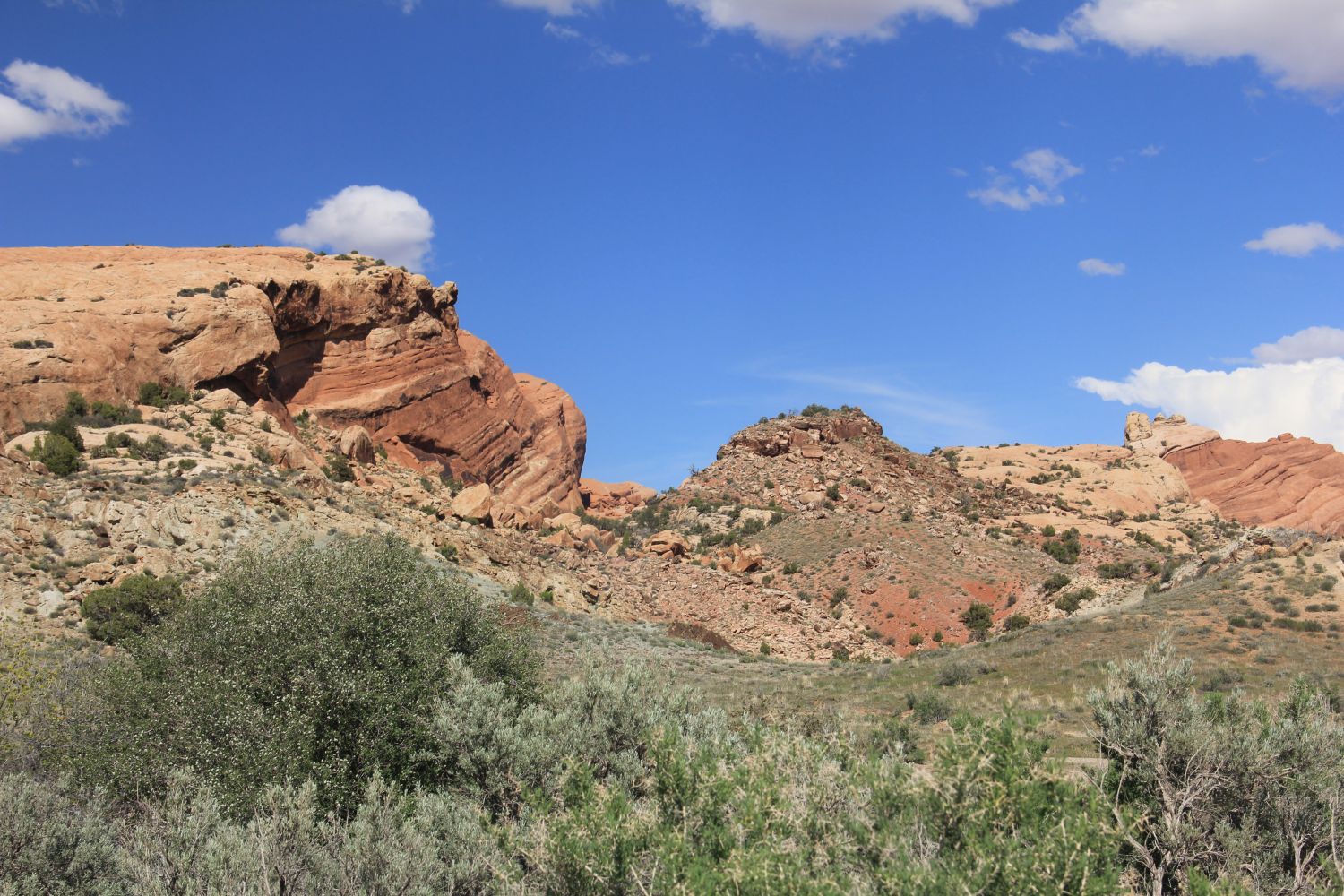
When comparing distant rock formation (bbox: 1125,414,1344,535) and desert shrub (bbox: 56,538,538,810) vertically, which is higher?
distant rock formation (bbox: 1125,414,1344,535)

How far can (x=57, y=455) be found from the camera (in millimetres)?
28312

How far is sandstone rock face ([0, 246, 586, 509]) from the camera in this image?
111 ft

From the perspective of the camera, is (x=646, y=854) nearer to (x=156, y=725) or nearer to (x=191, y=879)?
(x=191, y=879)

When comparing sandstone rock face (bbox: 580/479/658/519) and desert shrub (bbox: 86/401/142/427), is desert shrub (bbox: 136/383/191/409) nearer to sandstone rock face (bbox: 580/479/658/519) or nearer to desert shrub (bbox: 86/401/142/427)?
desert shrub (bbox: 86/401/142/427)

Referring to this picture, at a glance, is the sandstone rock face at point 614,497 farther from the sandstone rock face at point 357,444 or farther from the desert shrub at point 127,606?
the desert shrub at point 127,606

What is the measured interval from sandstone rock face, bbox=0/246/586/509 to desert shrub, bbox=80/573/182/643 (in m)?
11.1

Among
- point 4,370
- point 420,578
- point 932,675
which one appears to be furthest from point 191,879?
point 4,370

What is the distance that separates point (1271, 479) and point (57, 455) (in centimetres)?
8512

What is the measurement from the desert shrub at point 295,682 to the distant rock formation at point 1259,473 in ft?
242

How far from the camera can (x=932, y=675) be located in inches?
1043

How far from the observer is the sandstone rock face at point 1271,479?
2997 inches

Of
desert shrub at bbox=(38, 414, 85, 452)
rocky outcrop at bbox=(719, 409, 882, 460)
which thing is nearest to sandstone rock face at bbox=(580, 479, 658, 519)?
rocky outcrop at bbox=(719, 409, 882, 460)

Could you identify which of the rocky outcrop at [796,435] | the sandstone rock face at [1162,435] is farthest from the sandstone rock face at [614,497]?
the sandstone rock face at [1162,435]

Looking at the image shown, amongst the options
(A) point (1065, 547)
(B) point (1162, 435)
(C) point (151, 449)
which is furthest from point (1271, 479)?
(C) point (151, 449)
